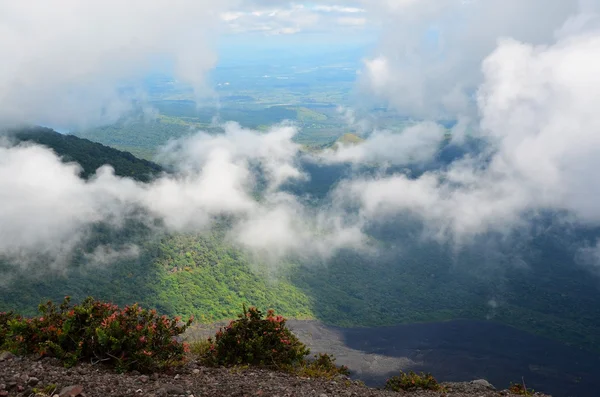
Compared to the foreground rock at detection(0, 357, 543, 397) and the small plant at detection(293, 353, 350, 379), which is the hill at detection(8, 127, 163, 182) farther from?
the foreground rock at detection(0, 357, 543, 397)

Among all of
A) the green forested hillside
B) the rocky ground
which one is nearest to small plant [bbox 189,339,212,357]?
the rocky ground

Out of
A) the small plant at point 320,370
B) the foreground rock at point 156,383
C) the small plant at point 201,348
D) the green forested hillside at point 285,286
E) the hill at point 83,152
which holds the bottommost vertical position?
the green forested hillside at point 285,286

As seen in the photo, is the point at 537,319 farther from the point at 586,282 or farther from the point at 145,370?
the point at 145,370

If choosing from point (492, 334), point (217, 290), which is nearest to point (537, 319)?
point (492, 334)

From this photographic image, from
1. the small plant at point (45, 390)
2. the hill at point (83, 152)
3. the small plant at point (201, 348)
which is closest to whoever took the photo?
the small plant at point (45, 390)

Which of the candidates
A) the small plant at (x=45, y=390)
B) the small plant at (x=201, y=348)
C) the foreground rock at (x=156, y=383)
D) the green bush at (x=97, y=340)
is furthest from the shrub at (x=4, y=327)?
the small plant at (x=201, y=348)

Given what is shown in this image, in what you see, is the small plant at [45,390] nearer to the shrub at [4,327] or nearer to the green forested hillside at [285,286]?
the shrub at [4,327]

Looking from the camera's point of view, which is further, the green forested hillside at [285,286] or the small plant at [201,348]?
the green forested hillside at [285,286]

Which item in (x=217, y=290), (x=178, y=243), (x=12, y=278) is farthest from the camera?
(x=178, y=243)
